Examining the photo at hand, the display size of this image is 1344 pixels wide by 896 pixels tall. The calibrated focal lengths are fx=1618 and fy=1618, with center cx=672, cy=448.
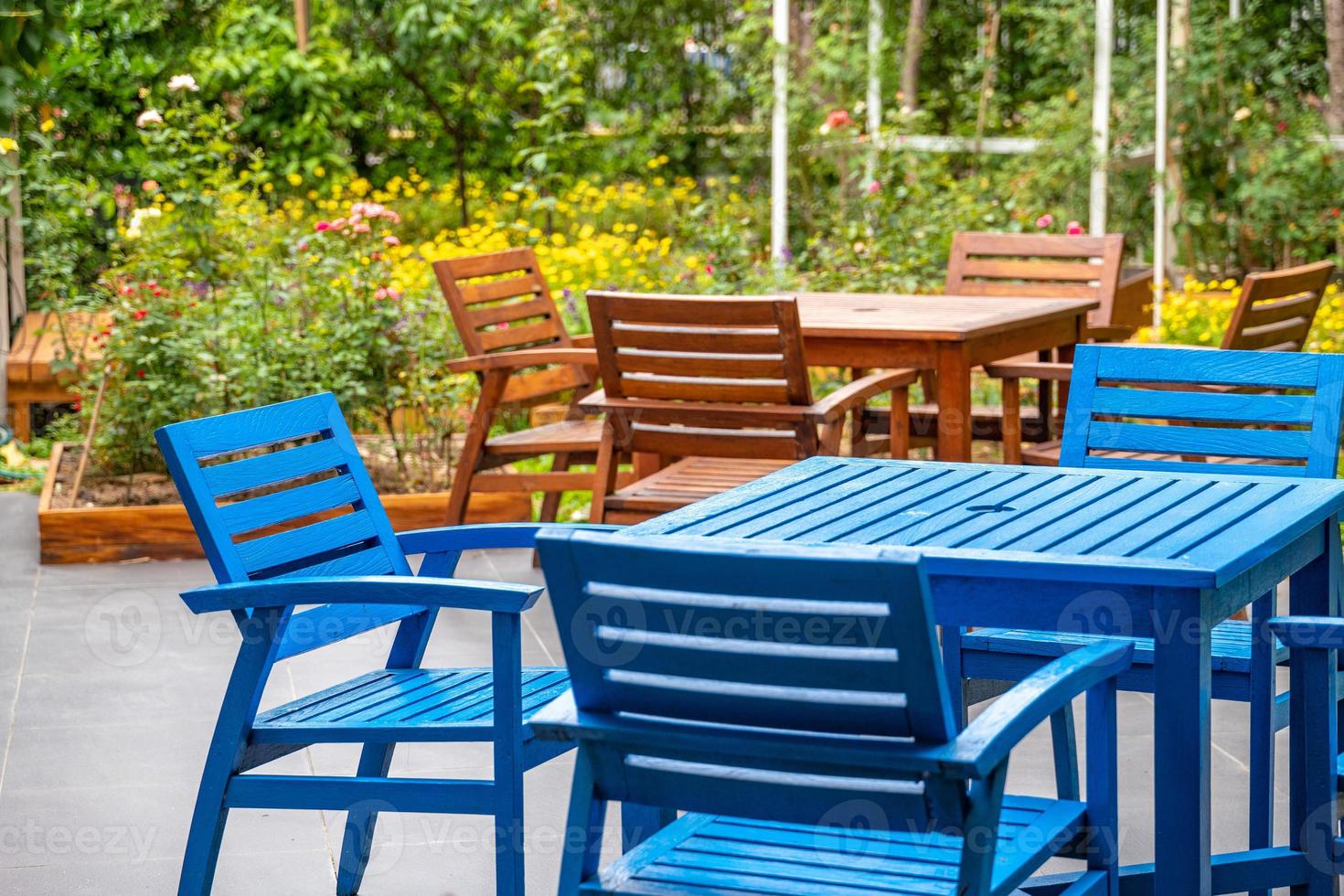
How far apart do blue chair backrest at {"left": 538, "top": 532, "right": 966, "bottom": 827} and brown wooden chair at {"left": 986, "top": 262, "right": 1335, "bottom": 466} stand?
295cm

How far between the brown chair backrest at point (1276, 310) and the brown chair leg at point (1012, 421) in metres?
0.63

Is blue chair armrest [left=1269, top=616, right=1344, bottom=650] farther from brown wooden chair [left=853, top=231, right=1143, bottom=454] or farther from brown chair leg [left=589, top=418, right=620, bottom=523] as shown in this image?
brown wooden chair [left=853, top=231, right=1143, bottom=454]

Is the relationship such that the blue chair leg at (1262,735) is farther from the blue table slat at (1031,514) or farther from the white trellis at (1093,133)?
the white trellis at (1093,133)

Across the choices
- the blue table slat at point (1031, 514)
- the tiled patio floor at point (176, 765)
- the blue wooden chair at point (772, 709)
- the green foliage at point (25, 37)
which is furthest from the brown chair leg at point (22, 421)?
the blue wooden chair at point (772, 709)

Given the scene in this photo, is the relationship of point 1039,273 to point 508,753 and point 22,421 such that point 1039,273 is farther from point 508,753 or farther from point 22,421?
point 22,421

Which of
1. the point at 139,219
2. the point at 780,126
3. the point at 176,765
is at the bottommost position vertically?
the point at 176,765

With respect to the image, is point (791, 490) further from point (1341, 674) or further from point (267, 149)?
point (267, 149)

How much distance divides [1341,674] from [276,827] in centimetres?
194

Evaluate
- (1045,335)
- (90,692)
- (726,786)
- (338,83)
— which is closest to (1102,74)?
(1045,335)

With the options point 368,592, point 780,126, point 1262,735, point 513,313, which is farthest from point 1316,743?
point 780,126

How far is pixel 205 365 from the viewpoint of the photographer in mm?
5785

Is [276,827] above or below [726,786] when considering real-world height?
below

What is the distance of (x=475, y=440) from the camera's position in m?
5.01

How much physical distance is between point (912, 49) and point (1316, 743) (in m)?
8.31
